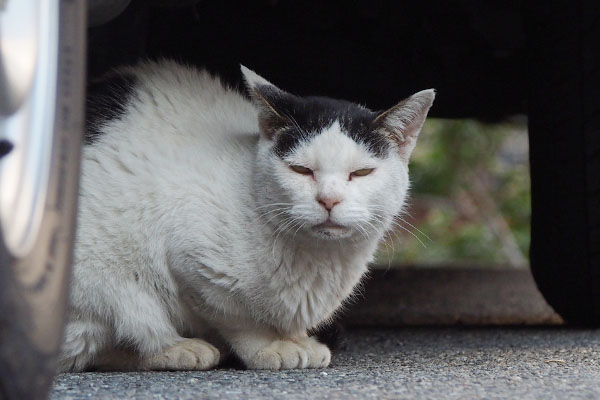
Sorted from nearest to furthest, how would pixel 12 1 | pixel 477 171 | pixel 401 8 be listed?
pixel 12 1, pixel 401 8, pixel 477 171

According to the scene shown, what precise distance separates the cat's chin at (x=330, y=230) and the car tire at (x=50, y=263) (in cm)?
85

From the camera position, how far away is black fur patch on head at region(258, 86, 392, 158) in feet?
6.72

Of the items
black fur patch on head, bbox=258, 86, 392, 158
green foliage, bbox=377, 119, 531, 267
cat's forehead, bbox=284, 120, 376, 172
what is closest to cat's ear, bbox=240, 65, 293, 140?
black fur patch on head, bbox=258, 86, 392, 158

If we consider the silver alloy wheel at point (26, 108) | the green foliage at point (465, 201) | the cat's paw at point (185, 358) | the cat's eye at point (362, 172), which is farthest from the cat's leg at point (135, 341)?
the green foliage at point (465, 201)

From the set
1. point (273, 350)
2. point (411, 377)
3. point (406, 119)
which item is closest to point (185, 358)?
point (273, 350)

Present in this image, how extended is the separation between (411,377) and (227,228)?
0.62 metres

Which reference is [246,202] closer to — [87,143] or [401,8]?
[87,143]

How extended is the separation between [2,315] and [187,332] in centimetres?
117

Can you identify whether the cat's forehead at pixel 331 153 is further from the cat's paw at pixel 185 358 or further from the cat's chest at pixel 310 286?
the cat's paw at pixel 185 358

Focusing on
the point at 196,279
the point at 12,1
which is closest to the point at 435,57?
the point at 196,279

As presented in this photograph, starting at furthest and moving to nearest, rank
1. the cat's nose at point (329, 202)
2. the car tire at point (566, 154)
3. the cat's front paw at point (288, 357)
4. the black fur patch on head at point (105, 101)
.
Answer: the car tire at point (566, 154) < the black fur patch on head at point (105, 101) < the cat's front paw at point (288, 357) < the cat's nose at point (329, 202)

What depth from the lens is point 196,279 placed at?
2.00m

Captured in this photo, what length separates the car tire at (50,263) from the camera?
1.04m

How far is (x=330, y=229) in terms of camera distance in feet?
6.36
